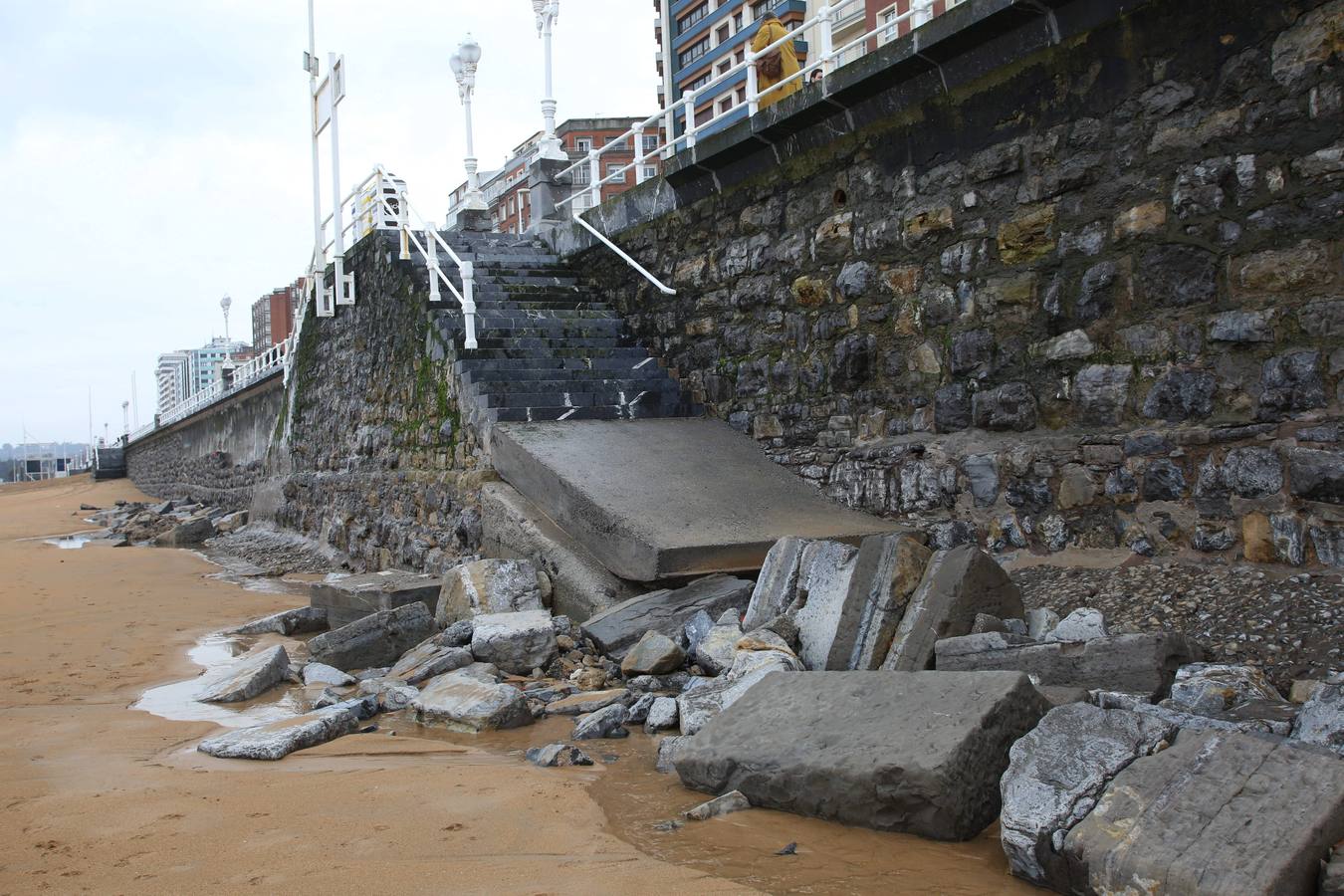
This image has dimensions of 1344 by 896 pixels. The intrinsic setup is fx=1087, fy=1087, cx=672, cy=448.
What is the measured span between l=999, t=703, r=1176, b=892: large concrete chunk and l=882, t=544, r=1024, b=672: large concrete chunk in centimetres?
136

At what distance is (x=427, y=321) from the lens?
35.8 ft

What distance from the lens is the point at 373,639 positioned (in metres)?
7.11

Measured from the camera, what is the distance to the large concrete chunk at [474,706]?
5.14 meters

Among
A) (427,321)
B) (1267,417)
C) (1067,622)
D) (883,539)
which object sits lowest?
(1067,622)

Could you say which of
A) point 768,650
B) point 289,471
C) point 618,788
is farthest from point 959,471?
point 289,471

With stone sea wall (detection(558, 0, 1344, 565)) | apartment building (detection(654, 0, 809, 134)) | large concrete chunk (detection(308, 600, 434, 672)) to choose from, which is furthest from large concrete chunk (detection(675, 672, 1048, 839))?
apartment building (detection(654, 0, 809, 134))

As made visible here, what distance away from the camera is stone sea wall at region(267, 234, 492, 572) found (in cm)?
1012

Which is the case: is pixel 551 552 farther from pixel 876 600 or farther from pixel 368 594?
pixel 876 600

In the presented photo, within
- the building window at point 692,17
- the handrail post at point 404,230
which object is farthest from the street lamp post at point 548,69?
the building window at point 692,17

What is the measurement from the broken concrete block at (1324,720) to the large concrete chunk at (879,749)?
32.9 inches

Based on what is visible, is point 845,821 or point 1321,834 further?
point 845,821

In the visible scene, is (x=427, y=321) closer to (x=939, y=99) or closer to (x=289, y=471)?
(x=939, y=99)

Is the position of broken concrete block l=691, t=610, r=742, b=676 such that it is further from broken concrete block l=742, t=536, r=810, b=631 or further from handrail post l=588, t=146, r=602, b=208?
handrail post l=588, t=146, r=602, b=208

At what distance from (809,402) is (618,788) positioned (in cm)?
479
